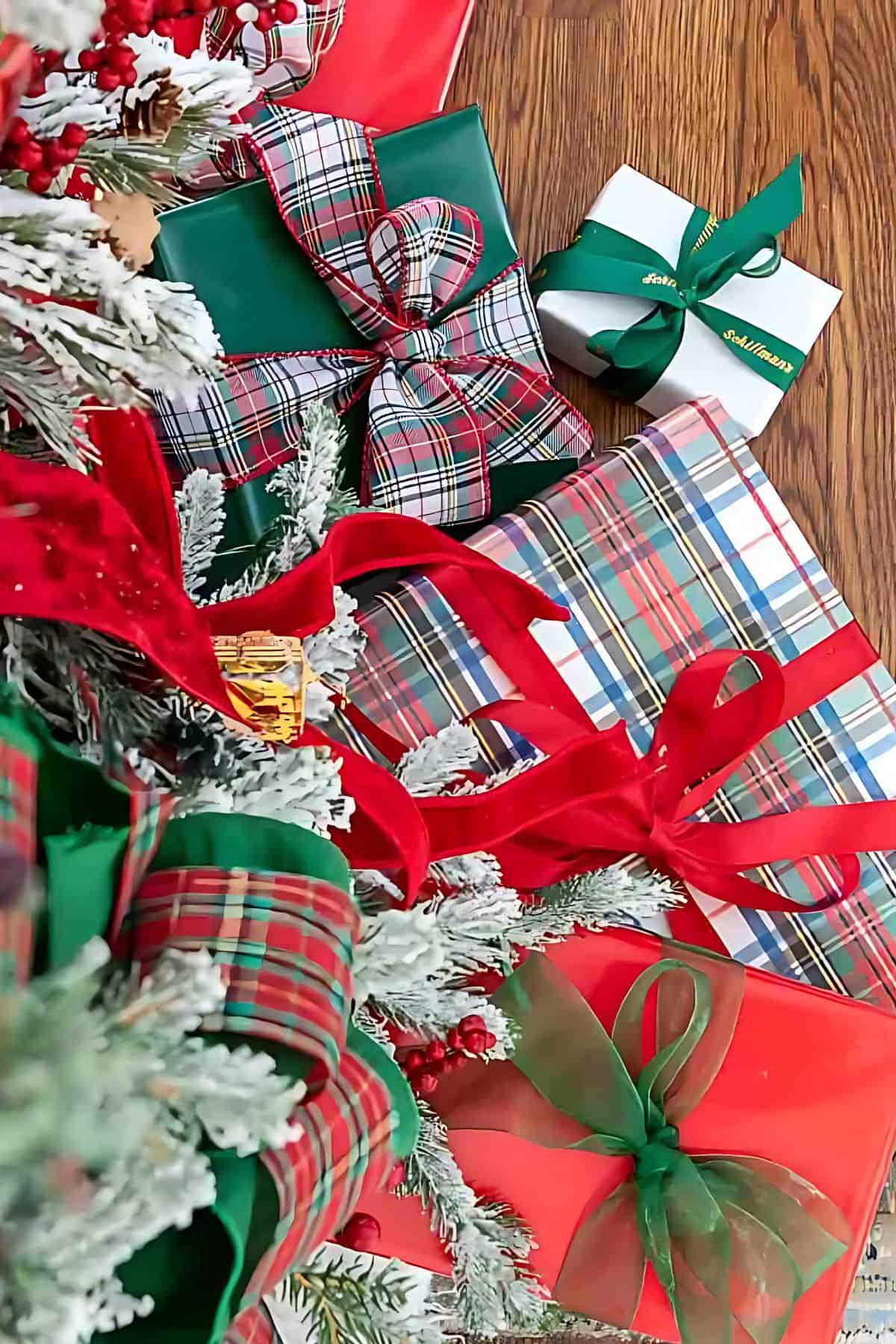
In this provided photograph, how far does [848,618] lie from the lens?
2.36ft

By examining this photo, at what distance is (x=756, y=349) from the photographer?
80 centimetres

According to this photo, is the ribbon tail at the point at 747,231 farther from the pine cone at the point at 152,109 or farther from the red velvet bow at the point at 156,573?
the pine cone at the point at 152,109

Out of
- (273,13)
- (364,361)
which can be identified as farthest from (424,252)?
(273,13)

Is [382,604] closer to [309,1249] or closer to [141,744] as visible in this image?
[141,744]

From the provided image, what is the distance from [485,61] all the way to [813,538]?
0.48 meters

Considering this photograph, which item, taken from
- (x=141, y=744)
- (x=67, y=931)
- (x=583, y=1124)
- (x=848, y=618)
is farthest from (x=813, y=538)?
(x=67, y=931)

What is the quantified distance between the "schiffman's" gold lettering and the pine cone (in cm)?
58

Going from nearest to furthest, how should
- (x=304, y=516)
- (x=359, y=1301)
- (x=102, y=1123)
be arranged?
(x=102, y=1123) → (x=359, y=1301) → (x=304, y=516)

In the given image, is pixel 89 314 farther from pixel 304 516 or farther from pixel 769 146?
pixel 769 146

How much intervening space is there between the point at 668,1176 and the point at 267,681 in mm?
372

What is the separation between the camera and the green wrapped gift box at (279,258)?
27.2 inches

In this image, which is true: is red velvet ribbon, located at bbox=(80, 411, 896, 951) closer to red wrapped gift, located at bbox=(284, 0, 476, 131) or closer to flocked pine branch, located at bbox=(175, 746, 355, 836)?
flocked pine branch, located at bbox=(175, 746, 355, 836)

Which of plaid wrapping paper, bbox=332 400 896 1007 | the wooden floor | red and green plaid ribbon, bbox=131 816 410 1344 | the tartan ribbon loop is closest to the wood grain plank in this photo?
the wooden floor

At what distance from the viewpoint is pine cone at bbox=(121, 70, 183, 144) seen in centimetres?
30
